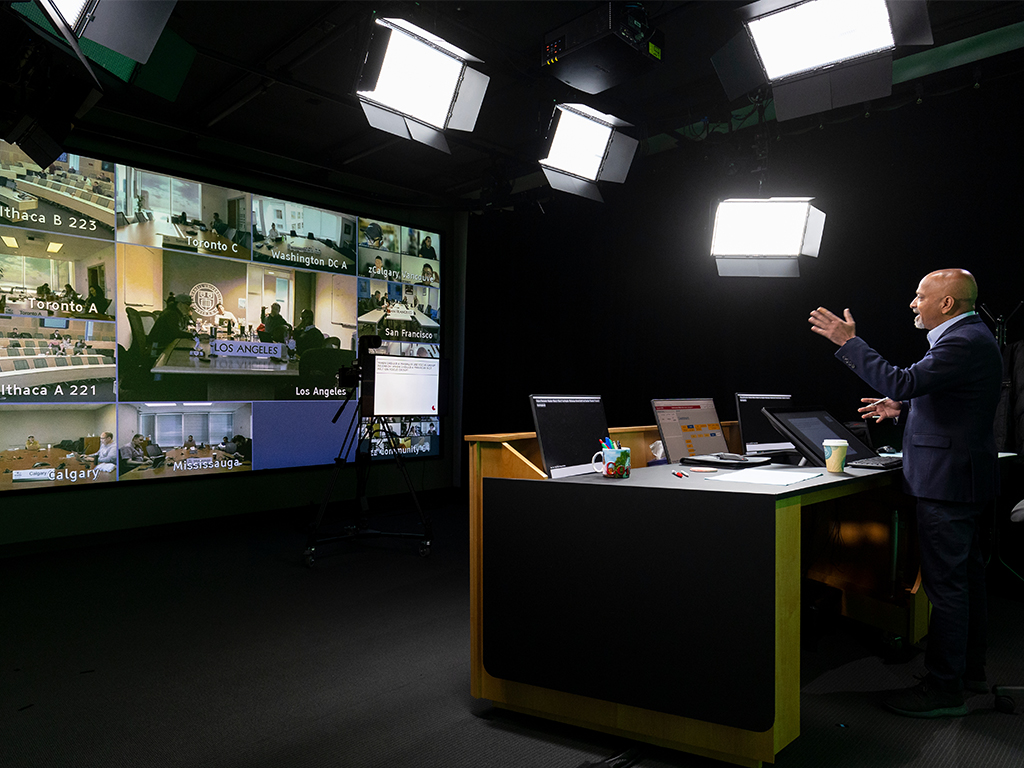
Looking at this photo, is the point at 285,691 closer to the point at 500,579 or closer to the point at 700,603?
the point at 500,579

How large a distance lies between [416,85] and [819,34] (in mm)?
1595

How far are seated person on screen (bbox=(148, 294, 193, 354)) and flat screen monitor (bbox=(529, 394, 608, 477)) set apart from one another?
3698 millimetres

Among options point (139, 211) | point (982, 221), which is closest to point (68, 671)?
point (139, 211)

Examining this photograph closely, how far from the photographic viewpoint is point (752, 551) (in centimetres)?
180

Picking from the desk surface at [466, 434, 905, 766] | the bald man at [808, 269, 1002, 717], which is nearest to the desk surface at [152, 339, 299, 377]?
the desk surface at [466, 434, 905, 766]

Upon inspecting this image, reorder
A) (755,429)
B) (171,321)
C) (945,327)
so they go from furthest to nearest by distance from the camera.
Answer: (171,321)
(755,429)
(945,327)

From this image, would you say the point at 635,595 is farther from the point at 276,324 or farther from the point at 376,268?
the point at 376,268

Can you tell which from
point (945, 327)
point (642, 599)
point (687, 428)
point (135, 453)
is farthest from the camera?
point (135, 453)

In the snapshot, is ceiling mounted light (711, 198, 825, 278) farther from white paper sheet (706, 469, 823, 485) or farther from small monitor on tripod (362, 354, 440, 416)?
small monitor on tripod (362, 354, 440, 416)

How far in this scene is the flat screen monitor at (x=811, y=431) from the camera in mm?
2619

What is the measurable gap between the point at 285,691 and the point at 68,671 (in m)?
0.94

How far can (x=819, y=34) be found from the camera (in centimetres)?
244

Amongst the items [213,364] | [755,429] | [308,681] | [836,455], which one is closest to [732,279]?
[755,429]

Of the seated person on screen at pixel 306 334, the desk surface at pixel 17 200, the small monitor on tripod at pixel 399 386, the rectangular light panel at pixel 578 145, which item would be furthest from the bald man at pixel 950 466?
the desk surface at pixel 17 200
